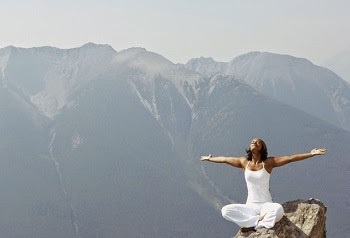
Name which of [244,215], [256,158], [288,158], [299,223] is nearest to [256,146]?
[256,158]

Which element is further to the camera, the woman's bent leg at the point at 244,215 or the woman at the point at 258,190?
the woman's bent leg at the point at 244,215

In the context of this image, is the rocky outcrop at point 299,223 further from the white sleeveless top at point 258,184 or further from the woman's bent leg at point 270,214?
the white sleeveless top at point 258,184

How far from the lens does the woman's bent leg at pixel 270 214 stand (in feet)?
53.2

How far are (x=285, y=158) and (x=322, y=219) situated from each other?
329cm

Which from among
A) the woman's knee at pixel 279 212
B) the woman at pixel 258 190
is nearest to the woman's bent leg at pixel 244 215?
the woman at pixel 258 190

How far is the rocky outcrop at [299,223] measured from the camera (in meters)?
16.6

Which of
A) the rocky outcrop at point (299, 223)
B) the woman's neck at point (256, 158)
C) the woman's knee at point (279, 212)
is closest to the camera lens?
the woman's knee at point (279, 212)

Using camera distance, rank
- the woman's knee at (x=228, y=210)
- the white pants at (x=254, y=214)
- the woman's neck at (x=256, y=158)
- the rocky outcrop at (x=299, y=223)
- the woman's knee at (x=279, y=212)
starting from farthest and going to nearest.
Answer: the woman's knee at (x=228, y=210) < the woman's neck at (x=256, y=158) < the rocky outcrop at (x=299, y=223) < the white pants at (x=254, y=214) < the woman's knee at (x=279, y=212)

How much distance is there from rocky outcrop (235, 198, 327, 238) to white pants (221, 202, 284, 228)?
0.28 m

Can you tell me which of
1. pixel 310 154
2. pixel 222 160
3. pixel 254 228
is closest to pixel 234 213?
pixel 254 228

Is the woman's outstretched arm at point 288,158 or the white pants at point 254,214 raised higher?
the woman's outstretched arm at point 288,158

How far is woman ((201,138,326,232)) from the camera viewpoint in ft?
53.8

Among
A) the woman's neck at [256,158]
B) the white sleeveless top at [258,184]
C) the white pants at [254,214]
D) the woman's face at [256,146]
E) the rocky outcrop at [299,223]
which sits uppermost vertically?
the woman's face at [256,146]

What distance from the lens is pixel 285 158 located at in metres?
16.7
